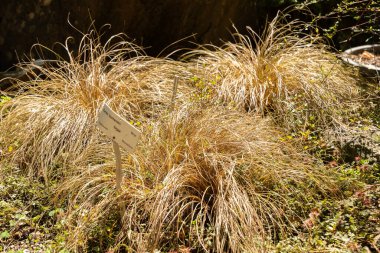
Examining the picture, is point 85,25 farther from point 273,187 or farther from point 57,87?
point 273,187

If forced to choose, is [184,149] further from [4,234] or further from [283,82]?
[283,82]

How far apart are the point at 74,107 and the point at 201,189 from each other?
1273mm

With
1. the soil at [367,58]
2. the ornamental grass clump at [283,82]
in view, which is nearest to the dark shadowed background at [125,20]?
the ornamental grass clump at [283,82]

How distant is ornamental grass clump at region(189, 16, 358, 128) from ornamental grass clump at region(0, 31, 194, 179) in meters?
0.32

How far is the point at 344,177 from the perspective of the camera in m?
3.88

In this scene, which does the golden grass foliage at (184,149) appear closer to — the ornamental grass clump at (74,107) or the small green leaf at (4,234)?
the ornamental grass clump at (74,107)

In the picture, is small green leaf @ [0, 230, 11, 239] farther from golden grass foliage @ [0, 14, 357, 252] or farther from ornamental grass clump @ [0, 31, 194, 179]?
ornamental grass clump @ [0, 31, 194, 179]

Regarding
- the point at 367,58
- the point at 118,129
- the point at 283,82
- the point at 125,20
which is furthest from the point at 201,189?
the point at 367,58

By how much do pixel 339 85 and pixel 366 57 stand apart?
1.06 meters

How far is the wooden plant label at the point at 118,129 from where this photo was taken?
318 cm

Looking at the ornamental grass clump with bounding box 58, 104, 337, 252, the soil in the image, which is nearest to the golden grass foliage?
the ornamental grass clump with bounding box 58, 104, 337, 252

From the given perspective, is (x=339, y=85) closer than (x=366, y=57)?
Yes

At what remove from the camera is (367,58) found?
5949mm

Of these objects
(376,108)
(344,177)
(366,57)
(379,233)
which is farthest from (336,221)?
(366,57)
